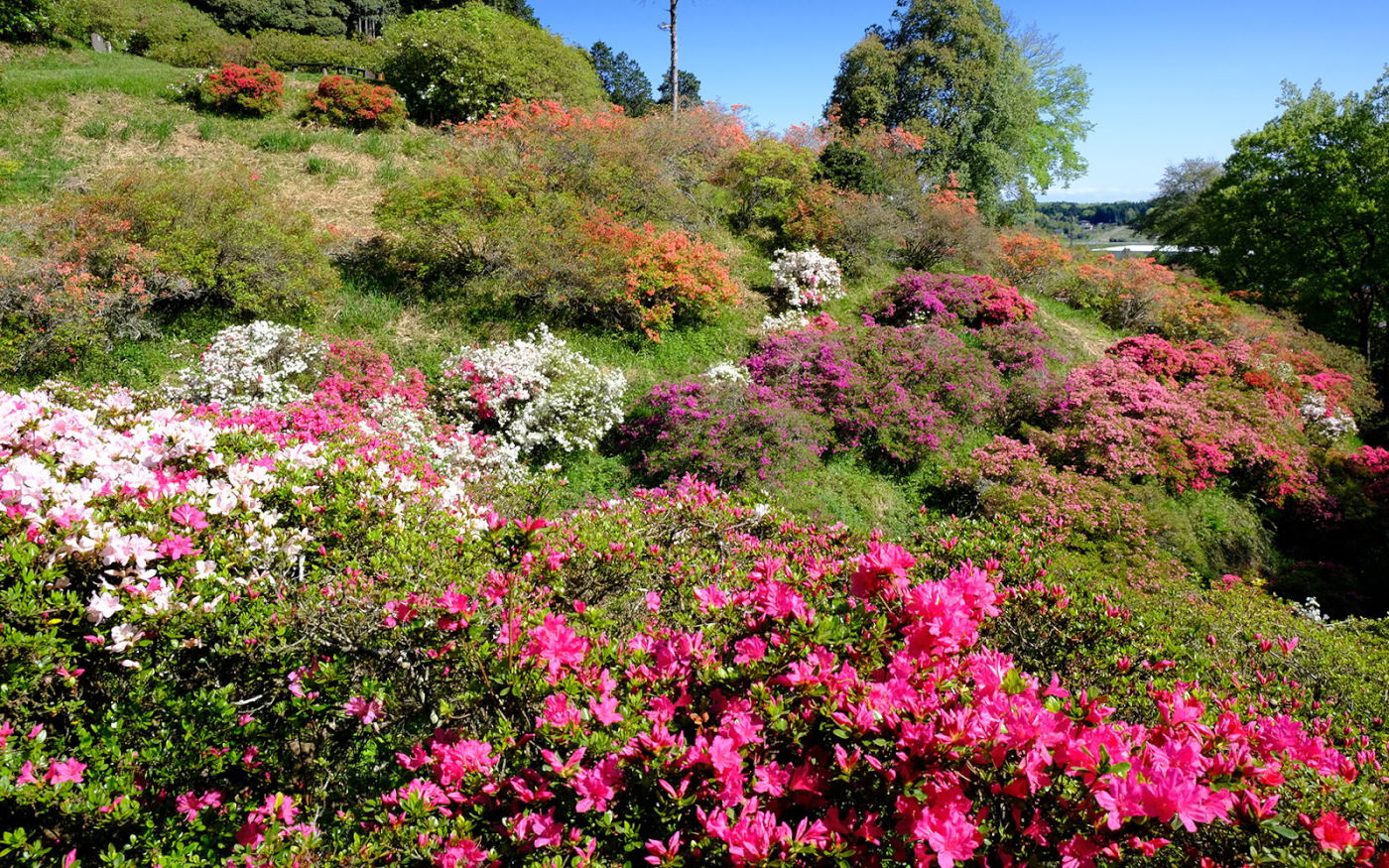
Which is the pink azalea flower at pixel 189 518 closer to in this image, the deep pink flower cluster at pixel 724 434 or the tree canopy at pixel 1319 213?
the deep pink flower cluster at pixel 724 434

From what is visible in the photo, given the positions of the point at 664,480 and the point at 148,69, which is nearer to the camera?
the point at 664,480

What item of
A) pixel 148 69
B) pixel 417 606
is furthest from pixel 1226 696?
pixel 148 69

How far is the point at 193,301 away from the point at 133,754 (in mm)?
8274

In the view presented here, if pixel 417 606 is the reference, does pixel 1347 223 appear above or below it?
above

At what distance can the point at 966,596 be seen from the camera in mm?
2236

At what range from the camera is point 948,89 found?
17453 mm

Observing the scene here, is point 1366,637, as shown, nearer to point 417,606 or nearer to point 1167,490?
point 1167,490

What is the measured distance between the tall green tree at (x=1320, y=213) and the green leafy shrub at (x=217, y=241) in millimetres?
22523

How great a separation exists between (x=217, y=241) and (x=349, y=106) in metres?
8.38

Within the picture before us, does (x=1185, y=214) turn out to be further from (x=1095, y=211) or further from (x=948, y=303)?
(x=1095, y=211)

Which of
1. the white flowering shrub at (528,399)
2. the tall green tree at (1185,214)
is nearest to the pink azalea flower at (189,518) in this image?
the white flowering shrub at (528,399)

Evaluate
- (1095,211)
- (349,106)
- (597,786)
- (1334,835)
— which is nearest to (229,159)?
(349,106)

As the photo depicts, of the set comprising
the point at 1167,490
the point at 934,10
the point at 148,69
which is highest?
the point at 934,10

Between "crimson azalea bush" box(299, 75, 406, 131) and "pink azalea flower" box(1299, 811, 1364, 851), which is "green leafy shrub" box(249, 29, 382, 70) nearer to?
"crimson azalea bush" box(299, 75, 406, 131)
